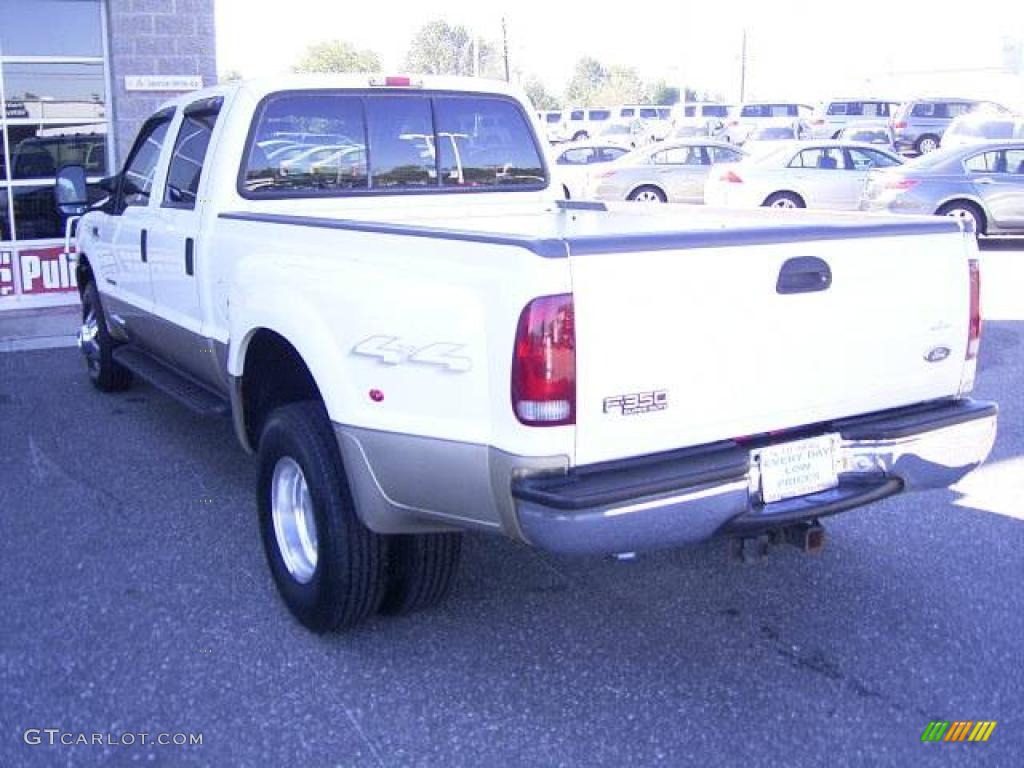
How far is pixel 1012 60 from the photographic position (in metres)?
99.9

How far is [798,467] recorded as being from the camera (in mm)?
3553

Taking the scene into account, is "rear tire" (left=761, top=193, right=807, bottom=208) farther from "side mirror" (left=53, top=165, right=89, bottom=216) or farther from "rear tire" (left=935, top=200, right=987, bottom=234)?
"side mirror" (left=53, top=165, right=89, bottom=216)

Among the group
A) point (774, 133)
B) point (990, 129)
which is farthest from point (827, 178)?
point (774, 133)

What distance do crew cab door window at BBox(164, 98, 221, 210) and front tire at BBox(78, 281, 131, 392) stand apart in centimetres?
196

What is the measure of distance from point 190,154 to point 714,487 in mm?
3541

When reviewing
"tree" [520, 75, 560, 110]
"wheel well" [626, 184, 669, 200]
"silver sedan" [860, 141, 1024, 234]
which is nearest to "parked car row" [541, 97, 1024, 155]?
"wheel well" [626, 184, 669, 200]

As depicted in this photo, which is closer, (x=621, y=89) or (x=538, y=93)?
(x=538, y=93)

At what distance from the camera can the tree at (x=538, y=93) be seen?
85306 millimetres

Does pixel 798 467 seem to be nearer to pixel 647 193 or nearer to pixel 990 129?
pixel 647 193

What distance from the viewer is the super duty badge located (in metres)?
3.22

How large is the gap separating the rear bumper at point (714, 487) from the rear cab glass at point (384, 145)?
8.71 ft

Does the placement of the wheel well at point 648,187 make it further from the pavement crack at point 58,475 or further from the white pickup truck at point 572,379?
the white pickup truck at point 572,379

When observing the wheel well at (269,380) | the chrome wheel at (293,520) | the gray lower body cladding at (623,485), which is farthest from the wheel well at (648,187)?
the gray lower body cladding at (623,485)

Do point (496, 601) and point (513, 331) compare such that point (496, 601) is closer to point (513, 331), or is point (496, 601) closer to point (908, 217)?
point (513, 331)
